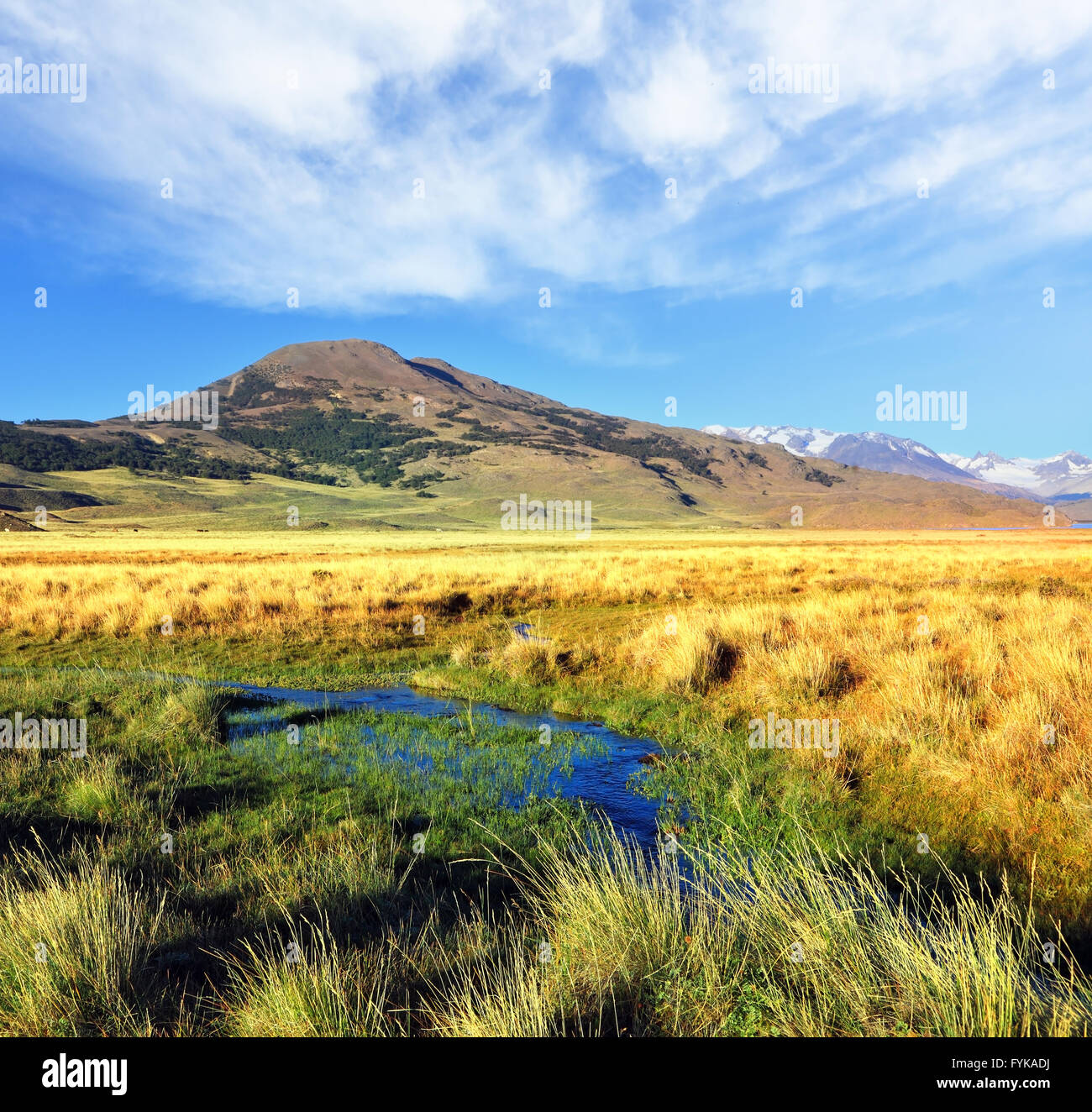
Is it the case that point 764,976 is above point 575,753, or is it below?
above

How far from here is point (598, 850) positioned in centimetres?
589

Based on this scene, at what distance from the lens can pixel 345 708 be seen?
35.8 feet

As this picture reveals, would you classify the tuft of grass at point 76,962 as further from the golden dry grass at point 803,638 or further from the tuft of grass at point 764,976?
the golden dry grass at point 803,638

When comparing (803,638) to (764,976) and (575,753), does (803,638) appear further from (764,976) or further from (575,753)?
(764,976)

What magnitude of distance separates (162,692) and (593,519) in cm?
14497

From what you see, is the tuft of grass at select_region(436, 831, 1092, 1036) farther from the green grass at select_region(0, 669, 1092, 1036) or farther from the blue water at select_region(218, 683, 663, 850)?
the blue water at select_region(218, 683, 663, 850)

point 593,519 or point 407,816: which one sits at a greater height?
point 593,519

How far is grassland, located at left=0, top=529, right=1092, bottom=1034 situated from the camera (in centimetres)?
323

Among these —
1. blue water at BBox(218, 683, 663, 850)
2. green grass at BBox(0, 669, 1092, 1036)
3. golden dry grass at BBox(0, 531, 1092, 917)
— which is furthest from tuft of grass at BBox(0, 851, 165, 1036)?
golden dry grass at BBox(0, 531, 1092, 917)

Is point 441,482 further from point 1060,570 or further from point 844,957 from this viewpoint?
point 844,957

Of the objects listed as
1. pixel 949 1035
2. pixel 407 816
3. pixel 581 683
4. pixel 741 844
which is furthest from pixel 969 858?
pixel 581 683

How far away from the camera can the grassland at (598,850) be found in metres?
3.23

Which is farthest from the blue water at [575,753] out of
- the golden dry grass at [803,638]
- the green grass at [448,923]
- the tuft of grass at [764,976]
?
the tuft of grass at [764,976]

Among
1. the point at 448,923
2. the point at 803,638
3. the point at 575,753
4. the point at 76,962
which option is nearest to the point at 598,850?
the point at 448,923
